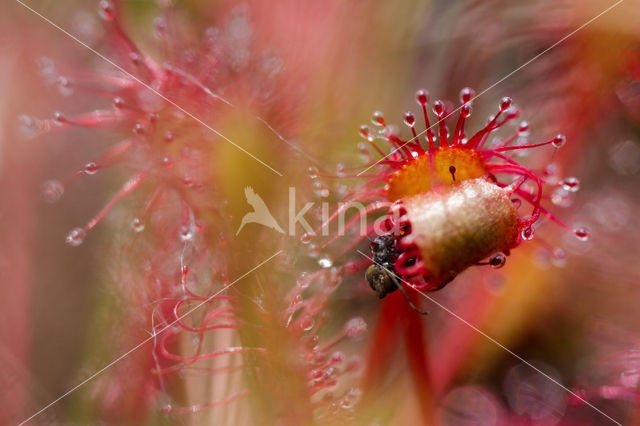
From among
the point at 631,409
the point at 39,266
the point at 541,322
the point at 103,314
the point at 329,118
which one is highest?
the point at 329,118

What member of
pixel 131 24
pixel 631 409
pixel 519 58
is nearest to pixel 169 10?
pixel 131 24

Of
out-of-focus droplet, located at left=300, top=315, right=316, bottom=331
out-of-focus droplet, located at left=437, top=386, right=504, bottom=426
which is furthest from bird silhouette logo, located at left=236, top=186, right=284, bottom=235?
out-of-focus droplet, located at left=437, top=386, right=504, bottom=426

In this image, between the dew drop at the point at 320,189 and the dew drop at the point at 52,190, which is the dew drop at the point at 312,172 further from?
the dew drop at the point at 52,190

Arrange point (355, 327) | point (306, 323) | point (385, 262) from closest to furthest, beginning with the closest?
point (385, 262) < point (306, 323) < point (355, 327)

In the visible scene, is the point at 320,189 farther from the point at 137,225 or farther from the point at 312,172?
the point at 137,225

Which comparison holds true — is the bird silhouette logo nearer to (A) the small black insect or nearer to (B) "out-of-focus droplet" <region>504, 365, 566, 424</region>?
(A) the small black insect

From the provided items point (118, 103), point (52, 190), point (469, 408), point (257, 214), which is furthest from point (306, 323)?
point (52, 190)

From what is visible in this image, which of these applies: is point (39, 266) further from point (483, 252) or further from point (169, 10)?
point (483, 252)
